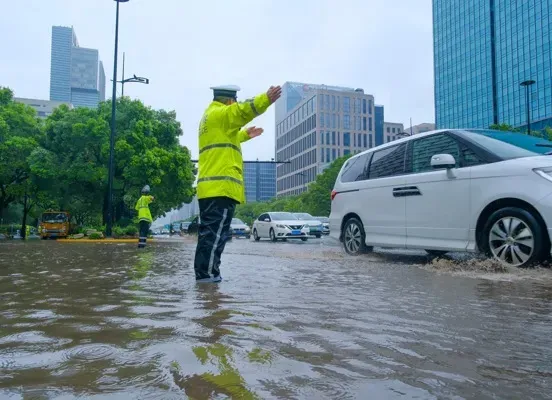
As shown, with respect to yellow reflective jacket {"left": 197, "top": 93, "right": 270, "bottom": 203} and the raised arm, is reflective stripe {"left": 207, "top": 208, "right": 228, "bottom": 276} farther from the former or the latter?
the raised arm

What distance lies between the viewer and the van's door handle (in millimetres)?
6298

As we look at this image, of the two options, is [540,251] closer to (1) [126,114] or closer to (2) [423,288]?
(2) [423,288]

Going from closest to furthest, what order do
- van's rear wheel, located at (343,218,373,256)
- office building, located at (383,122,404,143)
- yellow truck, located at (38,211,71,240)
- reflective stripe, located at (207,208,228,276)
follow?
reflective stripe, located at (207,208,228,276)
van's rear wheel, located at (343,218,373,256)
yellow truck, located at (38,211,71,240)
office building, located at (383,122,404,143)

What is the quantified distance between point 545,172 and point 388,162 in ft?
8.47

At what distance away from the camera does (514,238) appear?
16.3 ft

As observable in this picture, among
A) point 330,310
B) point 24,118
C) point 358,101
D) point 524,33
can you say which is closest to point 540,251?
point 330,310

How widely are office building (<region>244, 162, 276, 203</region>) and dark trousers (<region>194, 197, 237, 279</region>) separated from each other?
6173 inches

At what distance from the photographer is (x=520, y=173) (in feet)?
16.2

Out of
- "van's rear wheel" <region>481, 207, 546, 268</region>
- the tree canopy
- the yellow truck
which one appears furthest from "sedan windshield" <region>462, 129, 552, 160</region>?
the yellow truck

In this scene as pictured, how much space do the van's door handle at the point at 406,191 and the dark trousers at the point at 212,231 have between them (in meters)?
2.75

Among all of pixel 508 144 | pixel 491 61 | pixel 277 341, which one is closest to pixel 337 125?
pixel 491 61

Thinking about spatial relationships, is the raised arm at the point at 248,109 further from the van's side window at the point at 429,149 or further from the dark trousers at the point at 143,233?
the dark trousers at the point at 143,233

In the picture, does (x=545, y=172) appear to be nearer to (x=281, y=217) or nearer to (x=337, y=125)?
(x=281, y=217)

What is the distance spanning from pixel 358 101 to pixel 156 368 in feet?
388
